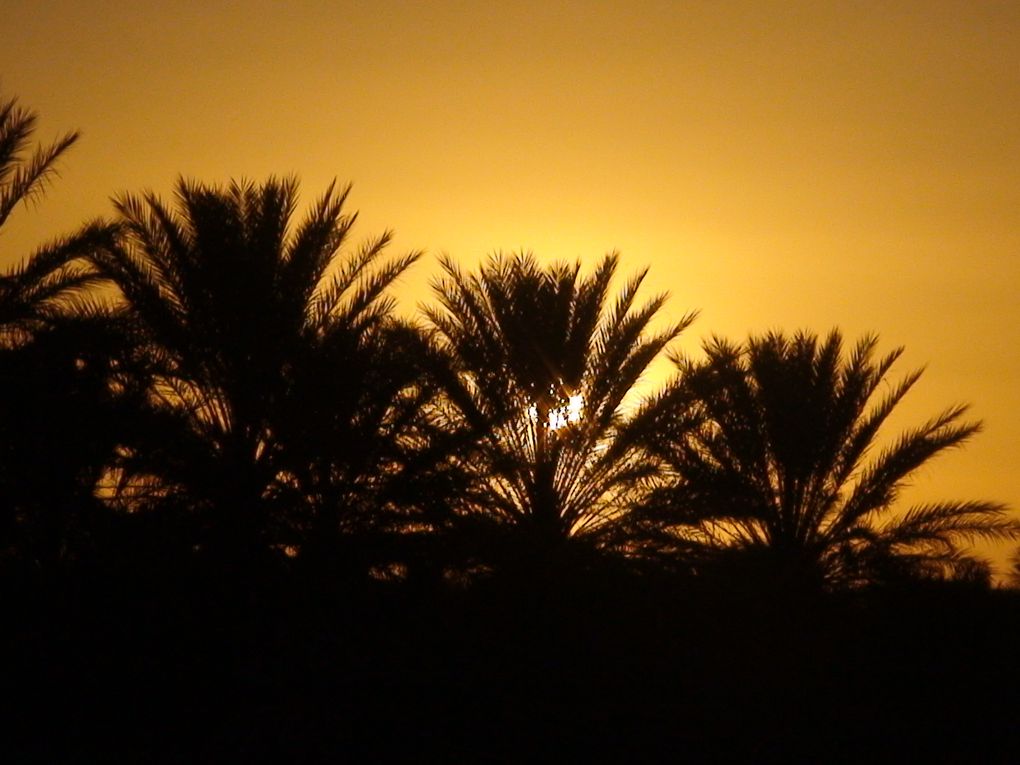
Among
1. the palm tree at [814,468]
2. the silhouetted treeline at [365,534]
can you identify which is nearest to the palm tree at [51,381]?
the silhouetted treeline at [365,534]

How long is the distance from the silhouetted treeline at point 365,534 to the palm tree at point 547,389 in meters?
0.04

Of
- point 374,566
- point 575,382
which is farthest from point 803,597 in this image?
point 374,566

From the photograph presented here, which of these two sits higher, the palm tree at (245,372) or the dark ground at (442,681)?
the palm tree at (245,372)

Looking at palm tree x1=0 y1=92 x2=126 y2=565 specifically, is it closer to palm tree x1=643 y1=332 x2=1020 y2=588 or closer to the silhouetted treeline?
the silhouetted treeline

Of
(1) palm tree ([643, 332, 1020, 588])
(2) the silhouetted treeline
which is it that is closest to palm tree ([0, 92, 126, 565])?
(2) the silhouetted treeline

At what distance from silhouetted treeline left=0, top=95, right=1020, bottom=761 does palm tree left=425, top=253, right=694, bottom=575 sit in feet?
0.12

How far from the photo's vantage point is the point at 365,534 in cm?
1670

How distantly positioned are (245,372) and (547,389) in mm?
3773

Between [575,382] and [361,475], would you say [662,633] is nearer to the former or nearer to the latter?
[575,382]

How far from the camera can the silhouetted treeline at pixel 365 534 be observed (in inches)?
602

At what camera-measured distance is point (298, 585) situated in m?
16.5

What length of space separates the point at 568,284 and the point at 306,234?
341cm

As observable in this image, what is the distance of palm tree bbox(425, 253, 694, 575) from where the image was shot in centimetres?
1795

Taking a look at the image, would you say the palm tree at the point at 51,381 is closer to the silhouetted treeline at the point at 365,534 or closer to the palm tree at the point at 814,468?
the silhouetted treeline at the point at 365,534
